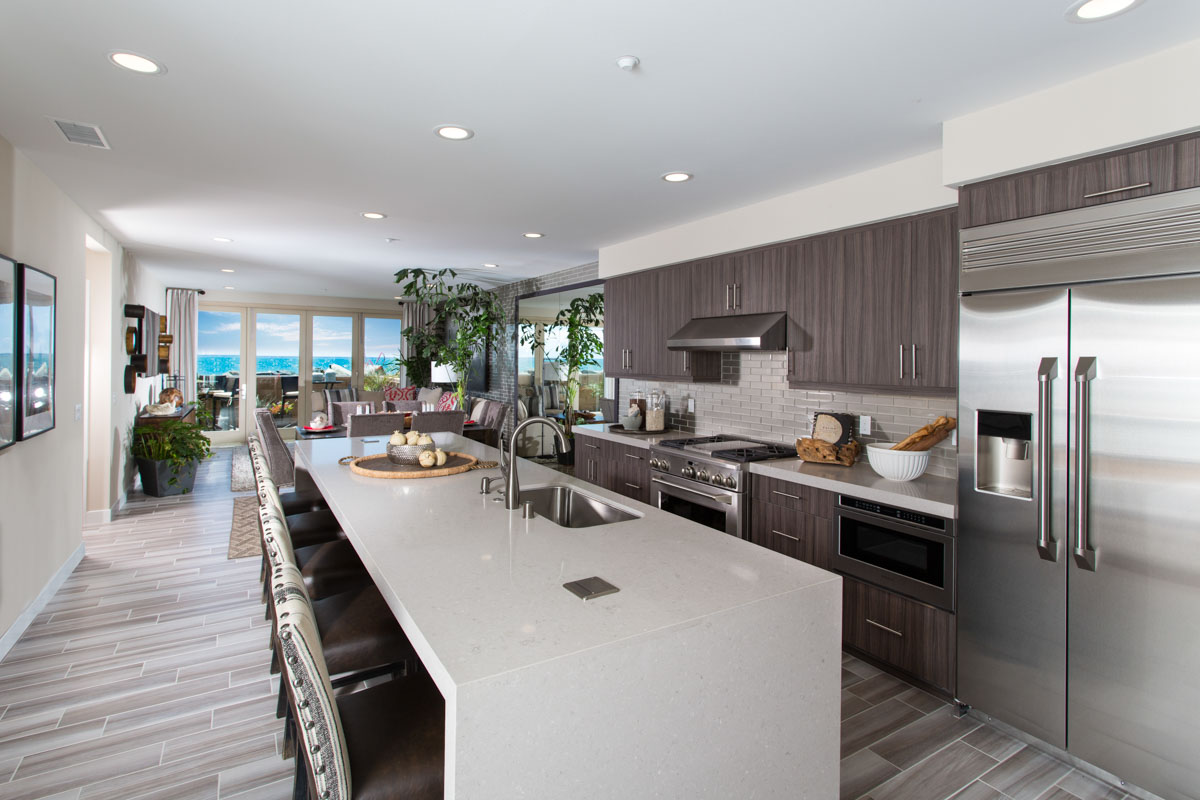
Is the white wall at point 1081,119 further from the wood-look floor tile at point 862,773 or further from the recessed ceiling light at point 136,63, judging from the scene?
the recessed ceiling light at point 136,63

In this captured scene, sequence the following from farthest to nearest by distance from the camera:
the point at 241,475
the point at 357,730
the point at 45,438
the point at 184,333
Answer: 1. the point at 184,333
2. the point at 241,475
3. the point at 45,438
4. the point at 357,730

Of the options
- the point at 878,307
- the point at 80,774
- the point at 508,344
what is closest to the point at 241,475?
the point at 508,344

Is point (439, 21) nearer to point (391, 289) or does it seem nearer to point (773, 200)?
point (773, 200)

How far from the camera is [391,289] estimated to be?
30.0ft

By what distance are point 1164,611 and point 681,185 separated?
2.80 metres

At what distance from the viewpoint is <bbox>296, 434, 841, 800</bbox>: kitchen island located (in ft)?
3.84

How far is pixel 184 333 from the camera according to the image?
9188 mm

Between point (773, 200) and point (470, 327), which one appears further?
point (470, 327)

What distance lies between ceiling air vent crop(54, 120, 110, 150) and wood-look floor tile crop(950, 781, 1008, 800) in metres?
4.34

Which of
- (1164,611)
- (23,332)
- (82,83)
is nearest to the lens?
(1164,611)

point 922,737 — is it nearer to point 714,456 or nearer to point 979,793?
point 979,793

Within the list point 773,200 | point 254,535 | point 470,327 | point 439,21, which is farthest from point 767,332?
point 470,327

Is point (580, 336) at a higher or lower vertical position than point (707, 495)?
higher

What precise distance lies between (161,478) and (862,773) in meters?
6.66
